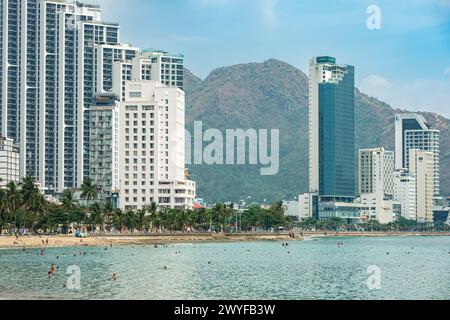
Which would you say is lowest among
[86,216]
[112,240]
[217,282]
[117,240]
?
[117,240]

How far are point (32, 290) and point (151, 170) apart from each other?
490ft

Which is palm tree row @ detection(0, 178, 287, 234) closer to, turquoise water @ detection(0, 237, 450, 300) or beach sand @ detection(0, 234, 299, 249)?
beach sand @ detection(0, 234, 299, 249)

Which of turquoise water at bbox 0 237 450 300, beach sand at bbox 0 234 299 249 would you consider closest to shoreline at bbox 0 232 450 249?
beach sand at bbox 0 234 299 249

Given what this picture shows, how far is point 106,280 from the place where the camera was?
58469 mm

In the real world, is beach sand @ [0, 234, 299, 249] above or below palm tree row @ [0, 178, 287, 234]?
below

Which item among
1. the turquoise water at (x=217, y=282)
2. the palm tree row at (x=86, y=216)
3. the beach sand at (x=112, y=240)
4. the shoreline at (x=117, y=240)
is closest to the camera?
the turquoise water at (x=217, y=282)

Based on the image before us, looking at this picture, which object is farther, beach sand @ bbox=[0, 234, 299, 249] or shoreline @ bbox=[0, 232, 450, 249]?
shoreline @ bbox=[0, 232, 450, 249]

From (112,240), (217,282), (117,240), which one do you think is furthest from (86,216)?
(217,282)

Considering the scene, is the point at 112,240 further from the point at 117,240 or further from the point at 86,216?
the point at 86,216

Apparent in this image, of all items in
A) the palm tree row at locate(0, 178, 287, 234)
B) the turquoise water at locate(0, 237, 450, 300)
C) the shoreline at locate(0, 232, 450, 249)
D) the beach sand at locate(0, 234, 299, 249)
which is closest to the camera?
the turquoise water at locate(0, 237, 450, 300)

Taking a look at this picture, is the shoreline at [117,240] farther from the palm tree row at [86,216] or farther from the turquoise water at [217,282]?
the turquoise water at [217,282]

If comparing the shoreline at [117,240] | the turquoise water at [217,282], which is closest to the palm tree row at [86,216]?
the shoreline at [117,240]

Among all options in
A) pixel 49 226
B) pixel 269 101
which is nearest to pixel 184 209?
pixel 269 101

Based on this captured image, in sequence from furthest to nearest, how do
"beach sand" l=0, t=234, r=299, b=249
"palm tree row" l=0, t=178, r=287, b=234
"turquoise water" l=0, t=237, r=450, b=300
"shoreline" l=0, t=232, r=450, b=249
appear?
"palm tree row" l=0, t=178, r=287, b=234, "shoreline" l=0, t=232, r=450, b=249, "beach sand" l=0, t=234, r=299, b=249, "turquoise water" l=0, t=237, r=450, b=300
